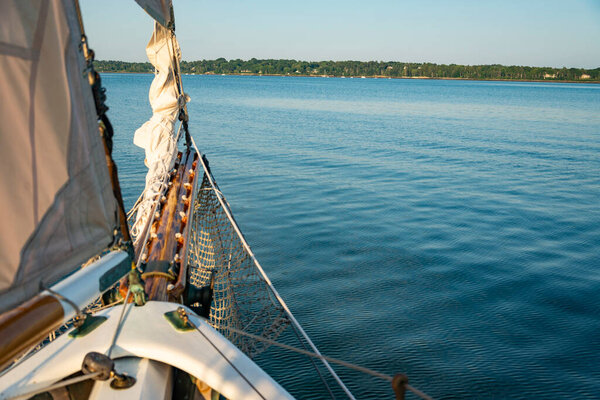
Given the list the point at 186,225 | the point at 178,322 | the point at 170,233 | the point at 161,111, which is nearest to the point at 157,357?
the point at 178,322

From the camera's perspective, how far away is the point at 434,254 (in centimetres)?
929

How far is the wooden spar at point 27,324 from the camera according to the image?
180 centimetres

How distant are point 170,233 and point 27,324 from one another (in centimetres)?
283

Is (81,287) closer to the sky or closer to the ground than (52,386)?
closer to the sky

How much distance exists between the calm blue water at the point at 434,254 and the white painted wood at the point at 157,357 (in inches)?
123

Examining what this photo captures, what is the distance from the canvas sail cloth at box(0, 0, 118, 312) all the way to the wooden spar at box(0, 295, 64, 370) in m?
0.08

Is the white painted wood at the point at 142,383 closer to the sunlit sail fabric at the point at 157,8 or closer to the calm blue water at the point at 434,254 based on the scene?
the calm blue water at the point at 434,254

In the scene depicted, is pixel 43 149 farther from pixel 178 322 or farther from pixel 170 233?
pixel 170 233

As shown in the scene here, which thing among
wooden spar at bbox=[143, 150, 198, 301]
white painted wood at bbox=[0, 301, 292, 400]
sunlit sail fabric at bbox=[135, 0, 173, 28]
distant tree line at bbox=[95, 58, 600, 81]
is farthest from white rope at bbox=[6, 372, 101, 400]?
distant tree line at bbox=[95, 58, 600, 81]

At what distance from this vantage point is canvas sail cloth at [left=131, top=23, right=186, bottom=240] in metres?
6.56

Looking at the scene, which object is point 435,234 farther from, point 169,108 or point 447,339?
point 169,108

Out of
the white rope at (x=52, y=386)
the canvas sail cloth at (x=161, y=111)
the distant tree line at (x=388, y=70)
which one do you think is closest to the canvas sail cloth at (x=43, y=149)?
the white rope at (x=52, y=386)

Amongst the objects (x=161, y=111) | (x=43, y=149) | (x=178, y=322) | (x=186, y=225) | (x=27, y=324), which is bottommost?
(x=186, y=225)

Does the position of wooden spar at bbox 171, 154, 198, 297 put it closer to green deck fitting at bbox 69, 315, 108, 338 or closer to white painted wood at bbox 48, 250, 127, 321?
green deck fitting at bbox 69, 315, 108, 338
